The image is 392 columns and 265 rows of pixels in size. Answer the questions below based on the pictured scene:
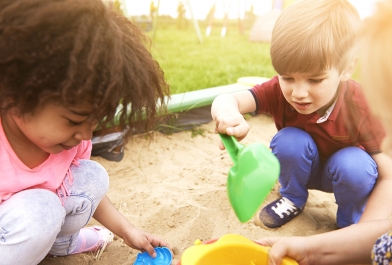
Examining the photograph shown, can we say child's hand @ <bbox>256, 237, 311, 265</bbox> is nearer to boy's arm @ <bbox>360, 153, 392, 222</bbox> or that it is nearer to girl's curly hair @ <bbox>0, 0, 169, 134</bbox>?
boy's arm @ <bbox>360, 153, 392, 222</bbox>

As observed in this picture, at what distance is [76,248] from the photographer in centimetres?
125

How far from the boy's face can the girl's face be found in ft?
2.03

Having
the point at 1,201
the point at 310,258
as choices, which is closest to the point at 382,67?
the point at 310,258

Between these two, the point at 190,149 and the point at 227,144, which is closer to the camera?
the point at 227,144

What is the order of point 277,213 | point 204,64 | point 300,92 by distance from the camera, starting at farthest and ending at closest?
point 204,64 → point 277,213 → point 300,92

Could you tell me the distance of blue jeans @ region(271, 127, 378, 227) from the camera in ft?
4.37

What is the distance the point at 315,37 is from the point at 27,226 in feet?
2.98

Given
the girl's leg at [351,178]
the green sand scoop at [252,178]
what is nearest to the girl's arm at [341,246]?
the green sand scoop at [252,178]

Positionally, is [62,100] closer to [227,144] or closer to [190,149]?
[227,144]

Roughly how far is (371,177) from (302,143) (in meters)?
0.24

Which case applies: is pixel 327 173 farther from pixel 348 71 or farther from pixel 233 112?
pixel 233 112

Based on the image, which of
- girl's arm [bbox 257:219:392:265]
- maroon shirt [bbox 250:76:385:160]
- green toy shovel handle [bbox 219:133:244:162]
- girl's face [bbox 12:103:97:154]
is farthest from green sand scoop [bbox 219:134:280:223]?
maroon shirt [bbox 250:76:385:160]

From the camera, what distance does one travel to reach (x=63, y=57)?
85 cm

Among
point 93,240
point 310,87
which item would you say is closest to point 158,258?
point 93,240
